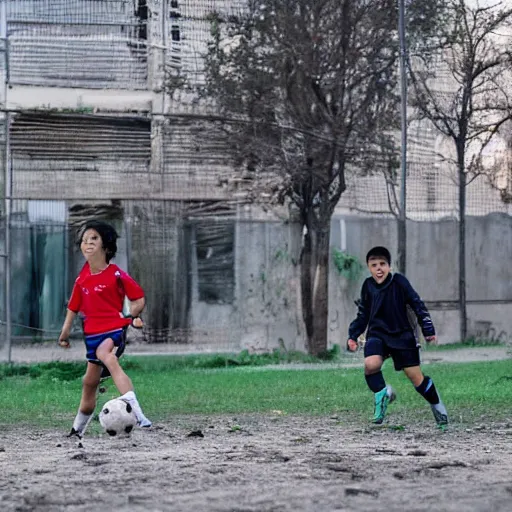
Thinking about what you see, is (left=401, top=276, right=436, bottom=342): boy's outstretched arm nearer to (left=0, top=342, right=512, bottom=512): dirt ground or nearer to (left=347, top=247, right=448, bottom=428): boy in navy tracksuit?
(left=347, top=247, right=448, bottom=428): boy in navy tracksuit

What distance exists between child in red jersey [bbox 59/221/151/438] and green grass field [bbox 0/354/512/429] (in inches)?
51.0

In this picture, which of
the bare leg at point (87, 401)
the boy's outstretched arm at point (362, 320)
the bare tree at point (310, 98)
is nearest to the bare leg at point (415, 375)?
the boy's outstretched arm at point (362, 320)

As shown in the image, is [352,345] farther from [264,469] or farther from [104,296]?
[264,469]

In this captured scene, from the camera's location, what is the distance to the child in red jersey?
30.5ft

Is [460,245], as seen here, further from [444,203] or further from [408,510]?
[408,510]

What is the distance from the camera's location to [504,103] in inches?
959

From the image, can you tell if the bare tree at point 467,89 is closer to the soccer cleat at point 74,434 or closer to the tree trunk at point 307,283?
the tree trunk at point 307,283

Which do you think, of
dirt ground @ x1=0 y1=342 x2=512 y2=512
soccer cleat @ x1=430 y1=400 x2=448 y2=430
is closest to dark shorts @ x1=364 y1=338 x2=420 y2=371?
soccer cleat @ x1=430 y1=400 x2=448 y2=430

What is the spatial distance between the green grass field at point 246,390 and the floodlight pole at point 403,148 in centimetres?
357

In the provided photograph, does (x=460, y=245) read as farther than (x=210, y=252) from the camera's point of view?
Yes

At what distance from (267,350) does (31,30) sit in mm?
6998

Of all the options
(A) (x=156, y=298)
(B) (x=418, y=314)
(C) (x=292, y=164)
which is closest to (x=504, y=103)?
(C) (x=292, y=164)

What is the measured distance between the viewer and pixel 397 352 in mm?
9828

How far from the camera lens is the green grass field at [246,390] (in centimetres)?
1134
